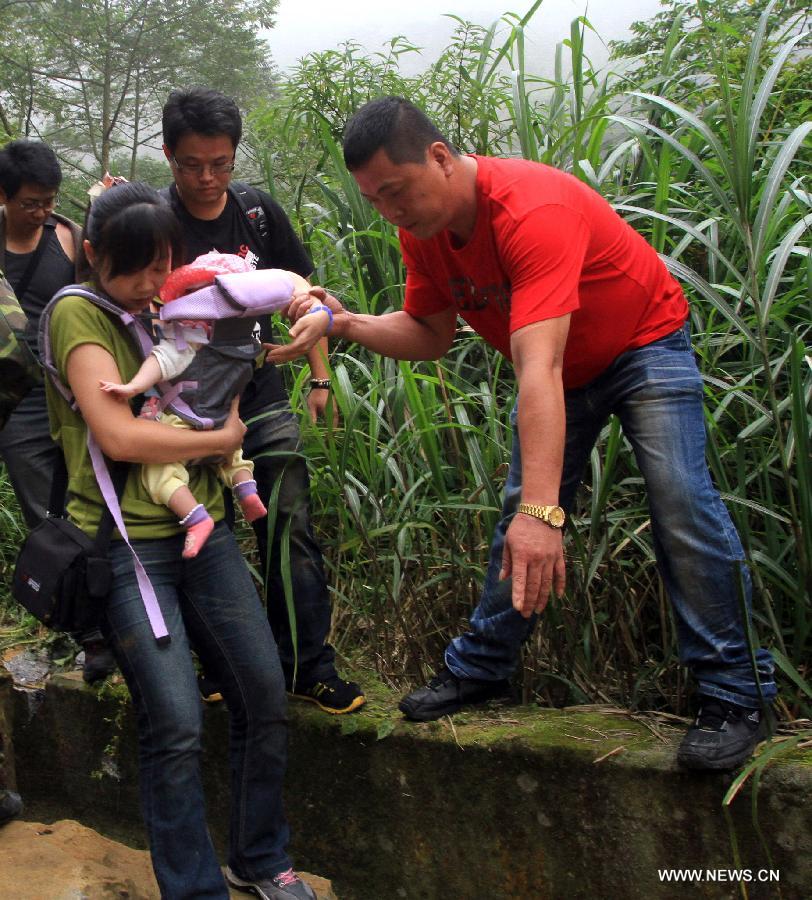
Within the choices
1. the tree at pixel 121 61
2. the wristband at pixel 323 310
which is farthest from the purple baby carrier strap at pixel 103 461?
the tree at pixel 121 61

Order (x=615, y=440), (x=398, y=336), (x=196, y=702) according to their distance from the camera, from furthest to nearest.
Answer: (x=398, y=336), (x=615, y=440), (x=196, y=702)

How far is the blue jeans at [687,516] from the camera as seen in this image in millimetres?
2189

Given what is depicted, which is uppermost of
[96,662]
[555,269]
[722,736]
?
[555,269]

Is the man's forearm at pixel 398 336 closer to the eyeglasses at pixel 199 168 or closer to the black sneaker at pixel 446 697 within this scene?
the eyeglasses at pixel 199 168

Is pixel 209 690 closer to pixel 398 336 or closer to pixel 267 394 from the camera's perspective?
pixel 267 394

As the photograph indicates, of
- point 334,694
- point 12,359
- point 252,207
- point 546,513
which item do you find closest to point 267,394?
point 252,207

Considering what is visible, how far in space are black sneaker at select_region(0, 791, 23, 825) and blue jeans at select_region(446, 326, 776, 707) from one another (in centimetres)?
190

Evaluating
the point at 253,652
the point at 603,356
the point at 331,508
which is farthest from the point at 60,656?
the point at 603,356

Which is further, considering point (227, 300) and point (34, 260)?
point (34, 260)

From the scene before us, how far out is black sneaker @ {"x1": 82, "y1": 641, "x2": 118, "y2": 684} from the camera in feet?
10.5

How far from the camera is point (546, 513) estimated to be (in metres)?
1.96

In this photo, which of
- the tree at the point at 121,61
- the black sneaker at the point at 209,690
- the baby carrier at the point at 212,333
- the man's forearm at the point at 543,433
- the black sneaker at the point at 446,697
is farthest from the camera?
the tree at the point at 121,61

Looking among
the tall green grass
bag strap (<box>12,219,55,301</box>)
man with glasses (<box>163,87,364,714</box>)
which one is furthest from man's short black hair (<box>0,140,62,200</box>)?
the tall green grass

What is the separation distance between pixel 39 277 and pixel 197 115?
997mm
